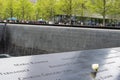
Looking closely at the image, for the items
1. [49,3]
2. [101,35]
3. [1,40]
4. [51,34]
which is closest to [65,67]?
[101,35]

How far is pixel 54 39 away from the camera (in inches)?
815

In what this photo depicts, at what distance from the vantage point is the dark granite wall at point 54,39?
16.7 metres

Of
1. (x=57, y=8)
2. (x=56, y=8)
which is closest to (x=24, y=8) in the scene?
(x=56, y=8)

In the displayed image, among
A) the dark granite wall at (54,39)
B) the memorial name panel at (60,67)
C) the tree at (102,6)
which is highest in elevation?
the tree at (102,6)

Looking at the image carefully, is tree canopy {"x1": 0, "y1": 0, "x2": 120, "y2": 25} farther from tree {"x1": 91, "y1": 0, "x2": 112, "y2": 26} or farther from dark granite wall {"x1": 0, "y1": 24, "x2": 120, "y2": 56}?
dark granite wall {"x1": 0, "y1": 24, "x2": 120, "y2": 56}

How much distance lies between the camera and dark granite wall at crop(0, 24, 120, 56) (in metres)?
16.7

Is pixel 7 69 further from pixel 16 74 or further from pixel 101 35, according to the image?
pixel 101 35

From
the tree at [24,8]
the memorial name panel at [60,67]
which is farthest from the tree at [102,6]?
the memorial name panel at [60,67]

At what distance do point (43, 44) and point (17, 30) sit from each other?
16.4 ft

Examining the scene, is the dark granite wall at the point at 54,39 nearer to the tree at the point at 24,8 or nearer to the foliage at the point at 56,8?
the foliage at the point at 56,8

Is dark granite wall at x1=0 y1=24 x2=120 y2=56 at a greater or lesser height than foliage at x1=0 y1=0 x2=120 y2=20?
lesser

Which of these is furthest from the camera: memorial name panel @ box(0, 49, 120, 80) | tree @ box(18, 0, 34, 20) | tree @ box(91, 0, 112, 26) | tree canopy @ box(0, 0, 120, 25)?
tree @ box(18, 0, 34, 20)

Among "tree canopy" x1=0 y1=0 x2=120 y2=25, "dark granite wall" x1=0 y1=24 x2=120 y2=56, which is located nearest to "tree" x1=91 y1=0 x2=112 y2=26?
"tree canopy" x1=0 y1=0 x2=120 y2=25

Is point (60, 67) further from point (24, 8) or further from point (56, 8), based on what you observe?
point (24, 8)
